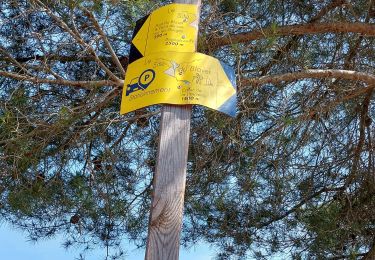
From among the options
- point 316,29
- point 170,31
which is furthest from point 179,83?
point 316,29

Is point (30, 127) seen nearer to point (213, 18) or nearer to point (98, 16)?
point (98, 16)

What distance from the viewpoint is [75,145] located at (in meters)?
3.27

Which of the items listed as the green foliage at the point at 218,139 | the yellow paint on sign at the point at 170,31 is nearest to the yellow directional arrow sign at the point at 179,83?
the yellow paint on sign at the point at 170,31

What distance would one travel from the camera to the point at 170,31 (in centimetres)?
225

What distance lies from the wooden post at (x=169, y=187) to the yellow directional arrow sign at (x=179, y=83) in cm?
5

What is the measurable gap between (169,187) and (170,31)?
1.71 feet

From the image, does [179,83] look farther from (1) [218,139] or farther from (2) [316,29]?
(2) [316,29]

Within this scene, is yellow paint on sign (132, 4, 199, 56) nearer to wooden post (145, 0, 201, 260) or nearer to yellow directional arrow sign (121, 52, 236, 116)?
yellow directional arrow sign (121, 52, 236, 116)

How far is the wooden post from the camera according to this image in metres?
1.98

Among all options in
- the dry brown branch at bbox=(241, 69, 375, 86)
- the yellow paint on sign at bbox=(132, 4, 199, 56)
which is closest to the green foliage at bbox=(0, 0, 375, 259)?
the dry brown branch at bbox=(241, 69, 375, 86)

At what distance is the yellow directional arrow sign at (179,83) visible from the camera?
212 cm

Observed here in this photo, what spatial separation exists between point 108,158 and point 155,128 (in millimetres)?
273

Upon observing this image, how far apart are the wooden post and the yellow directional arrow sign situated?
0.15 ft

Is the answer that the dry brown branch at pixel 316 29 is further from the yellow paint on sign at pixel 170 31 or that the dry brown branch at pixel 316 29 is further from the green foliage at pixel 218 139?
the yellow paint on sign at pixel 170 31
